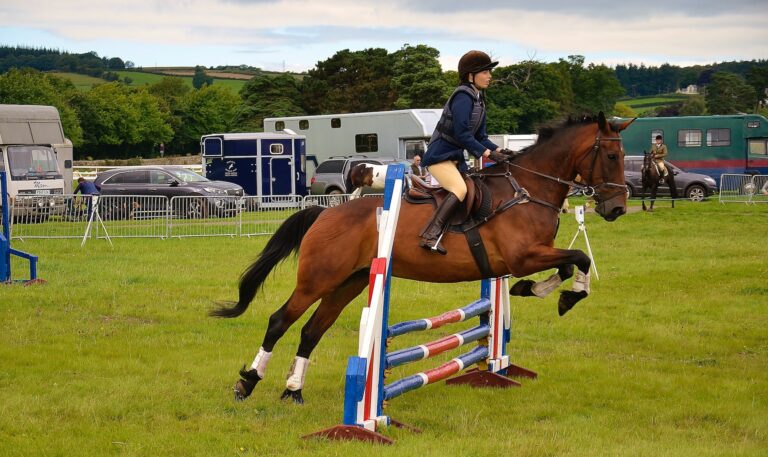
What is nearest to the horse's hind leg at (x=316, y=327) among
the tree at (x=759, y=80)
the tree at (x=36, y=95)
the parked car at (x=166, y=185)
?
the parked car at (x=166, y=185)

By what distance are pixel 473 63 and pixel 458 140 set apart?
0.68 meters

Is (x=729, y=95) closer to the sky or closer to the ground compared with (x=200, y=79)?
closer to the ground

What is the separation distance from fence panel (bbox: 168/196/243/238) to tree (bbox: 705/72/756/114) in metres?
72.4

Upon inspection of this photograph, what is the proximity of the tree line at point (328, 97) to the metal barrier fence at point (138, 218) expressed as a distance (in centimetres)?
4148

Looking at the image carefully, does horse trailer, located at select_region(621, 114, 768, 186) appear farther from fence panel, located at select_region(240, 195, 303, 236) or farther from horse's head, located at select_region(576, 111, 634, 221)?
horse's head, located at select_region(576, 111, 634, 221)

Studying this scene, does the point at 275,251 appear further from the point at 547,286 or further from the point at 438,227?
the point at 547,286

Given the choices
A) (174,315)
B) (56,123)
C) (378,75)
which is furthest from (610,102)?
(174,315)

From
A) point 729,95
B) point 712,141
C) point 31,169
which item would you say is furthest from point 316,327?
point 729,95

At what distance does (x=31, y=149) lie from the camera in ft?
110

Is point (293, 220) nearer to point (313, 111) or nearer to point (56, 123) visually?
point (56, 123)

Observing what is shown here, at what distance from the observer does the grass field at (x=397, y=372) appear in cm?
702

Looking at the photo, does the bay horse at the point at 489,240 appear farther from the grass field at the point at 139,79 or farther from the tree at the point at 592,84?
the grass field at the point at 139,79

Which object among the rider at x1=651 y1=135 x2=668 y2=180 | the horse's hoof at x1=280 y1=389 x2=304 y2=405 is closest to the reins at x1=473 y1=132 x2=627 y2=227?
the horse's hoof at x1=280 y1=389 x2=304 y2=405

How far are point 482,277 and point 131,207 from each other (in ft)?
58.8
